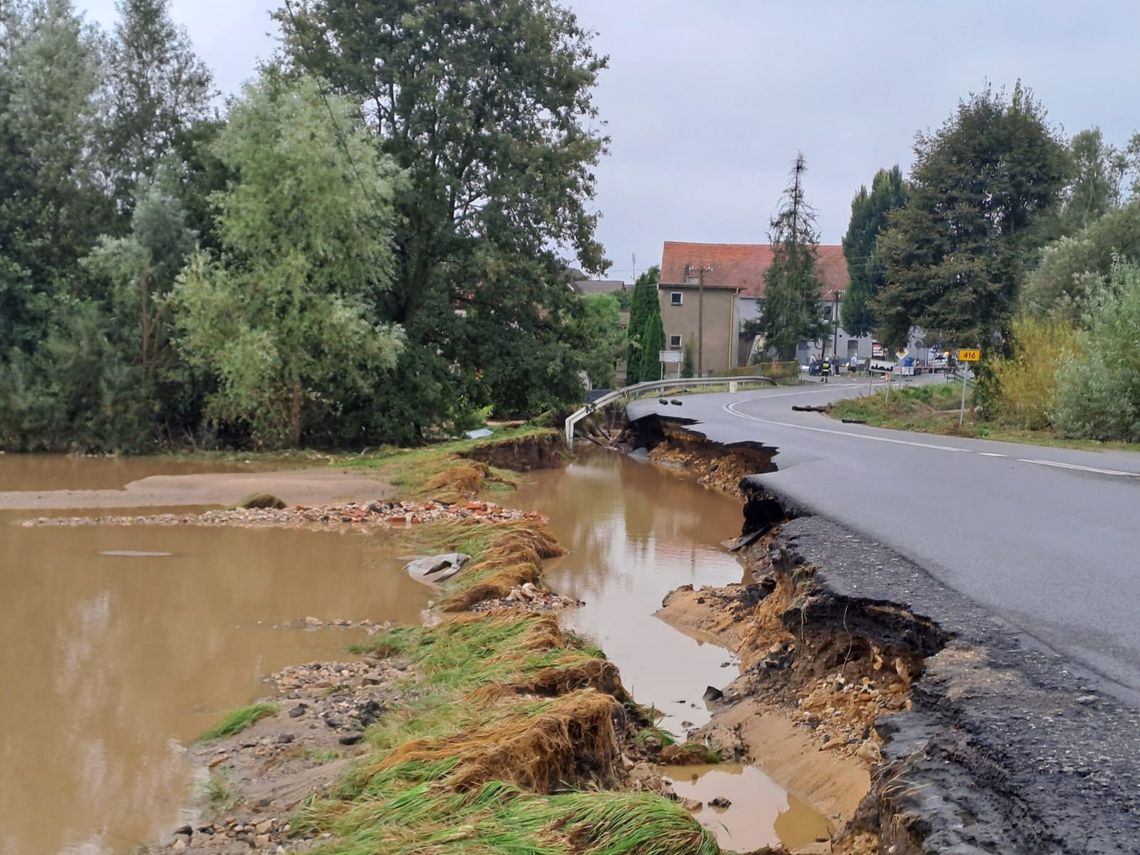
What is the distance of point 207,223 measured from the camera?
27062 mm

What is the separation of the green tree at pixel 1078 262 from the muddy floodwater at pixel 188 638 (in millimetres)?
14628

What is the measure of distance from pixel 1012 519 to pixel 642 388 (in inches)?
1332

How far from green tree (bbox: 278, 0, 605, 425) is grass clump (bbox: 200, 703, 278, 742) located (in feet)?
67.3

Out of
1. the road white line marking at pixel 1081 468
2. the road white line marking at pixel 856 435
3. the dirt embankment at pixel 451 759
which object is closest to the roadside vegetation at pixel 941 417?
the road white line marking at pixel 856 435

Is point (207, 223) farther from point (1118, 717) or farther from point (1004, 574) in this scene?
point (1118, 717)

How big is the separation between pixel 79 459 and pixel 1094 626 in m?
24.3

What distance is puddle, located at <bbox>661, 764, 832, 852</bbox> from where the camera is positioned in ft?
19.3

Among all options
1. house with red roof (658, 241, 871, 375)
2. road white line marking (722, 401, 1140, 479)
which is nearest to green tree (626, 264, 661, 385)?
house with red roof (658, 241, 871, 375)

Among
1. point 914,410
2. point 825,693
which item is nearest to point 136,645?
point 825,693

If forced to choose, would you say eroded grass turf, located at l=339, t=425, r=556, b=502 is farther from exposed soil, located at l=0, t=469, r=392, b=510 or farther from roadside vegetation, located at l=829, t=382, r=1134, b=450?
roadside vegetation, located at l=829, t=382, r=1134, b=450

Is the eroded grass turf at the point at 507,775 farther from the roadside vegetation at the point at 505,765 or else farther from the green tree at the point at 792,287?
the green tree at the point at 792,287

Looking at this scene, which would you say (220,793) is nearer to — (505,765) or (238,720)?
(238,720)

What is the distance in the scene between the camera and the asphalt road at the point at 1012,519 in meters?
6.16

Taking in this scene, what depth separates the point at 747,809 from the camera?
20.9 feet
